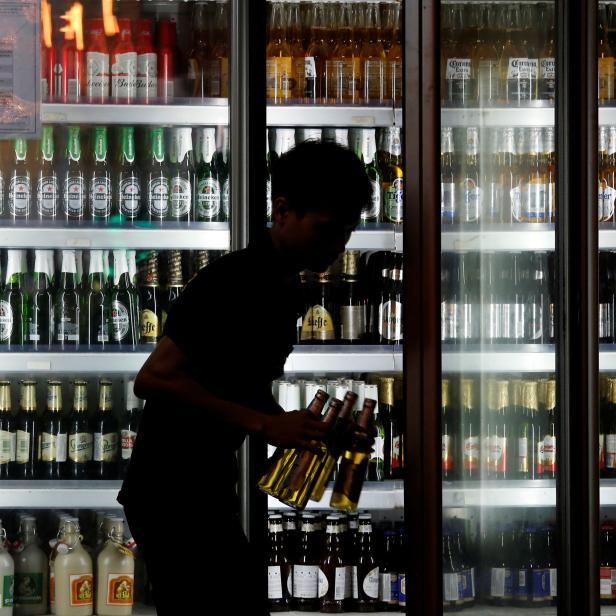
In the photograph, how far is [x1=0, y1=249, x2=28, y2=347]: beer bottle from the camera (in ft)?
7.82

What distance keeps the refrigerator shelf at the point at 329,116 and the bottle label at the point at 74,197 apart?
1.96ft

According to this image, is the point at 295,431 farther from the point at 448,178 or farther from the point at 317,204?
the point at 448,178

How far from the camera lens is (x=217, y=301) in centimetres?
127

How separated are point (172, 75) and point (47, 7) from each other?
366mm

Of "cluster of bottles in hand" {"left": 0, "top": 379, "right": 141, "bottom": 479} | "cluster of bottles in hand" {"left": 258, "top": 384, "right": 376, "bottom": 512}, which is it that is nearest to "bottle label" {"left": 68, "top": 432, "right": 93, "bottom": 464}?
"cluster of bottles in hand" {"left": 0, "top": 379, "right": 141, "bottom": 479}

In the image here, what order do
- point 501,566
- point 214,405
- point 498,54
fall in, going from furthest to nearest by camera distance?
1. point 501,566
2. point 498,54
3. point 214,405

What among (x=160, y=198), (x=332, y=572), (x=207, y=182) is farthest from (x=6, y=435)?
(x=332, y=572)

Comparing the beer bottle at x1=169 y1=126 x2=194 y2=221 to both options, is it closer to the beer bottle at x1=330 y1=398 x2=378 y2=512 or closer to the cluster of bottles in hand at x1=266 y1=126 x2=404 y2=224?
the cluster of bottles in hand at x1=266 y1=126 x2=404 y2=224

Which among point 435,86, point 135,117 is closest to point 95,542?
point 135,117

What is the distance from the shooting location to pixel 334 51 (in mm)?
2580

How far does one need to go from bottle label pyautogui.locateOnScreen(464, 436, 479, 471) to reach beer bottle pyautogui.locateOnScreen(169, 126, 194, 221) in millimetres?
1117

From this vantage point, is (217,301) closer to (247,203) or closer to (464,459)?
(464,459)

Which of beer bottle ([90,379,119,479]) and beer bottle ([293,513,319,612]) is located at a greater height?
beer bottle ([90,379,119,479])

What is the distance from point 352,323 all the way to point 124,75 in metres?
0.93
